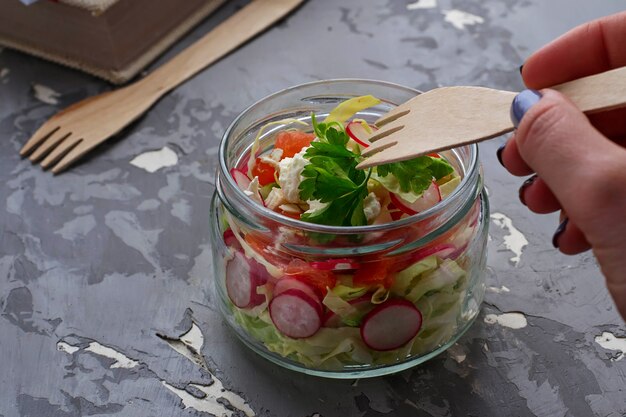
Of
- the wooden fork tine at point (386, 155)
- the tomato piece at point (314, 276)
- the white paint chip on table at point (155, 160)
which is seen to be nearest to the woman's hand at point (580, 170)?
the wooden fork tine at point (386, 155)

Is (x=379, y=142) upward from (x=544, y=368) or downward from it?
upward

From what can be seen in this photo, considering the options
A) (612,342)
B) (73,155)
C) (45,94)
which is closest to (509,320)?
(612,342)

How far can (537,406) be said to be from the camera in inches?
32.7

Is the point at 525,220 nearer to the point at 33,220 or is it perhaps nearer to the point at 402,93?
the point at 402,93

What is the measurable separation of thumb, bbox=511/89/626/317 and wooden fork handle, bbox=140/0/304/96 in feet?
2.33

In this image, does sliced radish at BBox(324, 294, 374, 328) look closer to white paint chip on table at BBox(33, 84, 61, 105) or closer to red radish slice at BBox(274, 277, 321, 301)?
red radish slice at BBox(274, 277, 321, 301)

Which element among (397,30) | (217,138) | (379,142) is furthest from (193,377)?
(397,30)

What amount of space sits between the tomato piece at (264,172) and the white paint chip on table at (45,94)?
50 cm

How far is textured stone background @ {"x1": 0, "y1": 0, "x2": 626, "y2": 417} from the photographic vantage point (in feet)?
2.78

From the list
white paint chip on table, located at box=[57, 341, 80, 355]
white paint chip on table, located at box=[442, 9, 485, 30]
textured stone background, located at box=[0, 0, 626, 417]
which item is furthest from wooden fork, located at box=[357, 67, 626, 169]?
white paint chip on table, located at box=[442, 9, 485, 30]

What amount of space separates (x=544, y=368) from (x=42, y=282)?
1.86 feet

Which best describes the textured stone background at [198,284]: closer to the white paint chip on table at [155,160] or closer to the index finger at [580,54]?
the white paint chip on table at [155,160]

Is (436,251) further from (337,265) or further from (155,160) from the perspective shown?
(155,160)

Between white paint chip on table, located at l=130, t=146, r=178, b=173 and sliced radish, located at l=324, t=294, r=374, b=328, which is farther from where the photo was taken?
white paint chip on table, located at l=130, t=146, r=178, b=173
